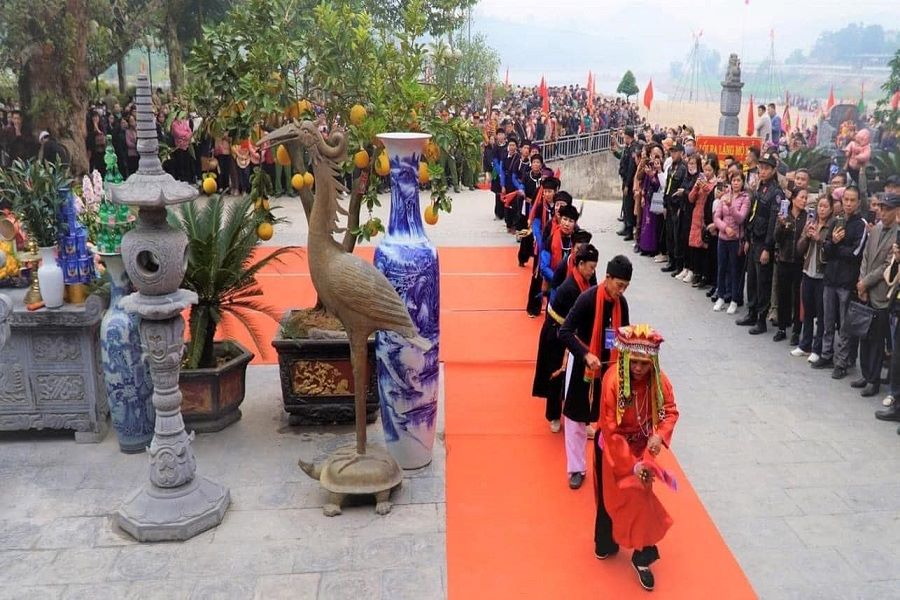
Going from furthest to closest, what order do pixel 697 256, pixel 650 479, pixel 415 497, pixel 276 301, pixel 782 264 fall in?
pixel 697 256, pixel 276 301, pixel 782 264, pixel 415 497, pixel 650 479

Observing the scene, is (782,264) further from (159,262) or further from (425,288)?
(159,262)

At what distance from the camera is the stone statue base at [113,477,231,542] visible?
15.2 ft

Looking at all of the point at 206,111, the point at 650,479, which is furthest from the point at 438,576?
the point at 206,111

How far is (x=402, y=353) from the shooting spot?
17.2 ft

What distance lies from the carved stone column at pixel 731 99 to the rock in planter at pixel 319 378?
16844 mm

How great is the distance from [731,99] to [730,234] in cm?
1314

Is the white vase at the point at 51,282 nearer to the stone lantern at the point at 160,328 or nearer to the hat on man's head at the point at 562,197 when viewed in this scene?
the stone lantern at the point at 160,328

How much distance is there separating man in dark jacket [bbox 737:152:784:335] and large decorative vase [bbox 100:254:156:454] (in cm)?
577

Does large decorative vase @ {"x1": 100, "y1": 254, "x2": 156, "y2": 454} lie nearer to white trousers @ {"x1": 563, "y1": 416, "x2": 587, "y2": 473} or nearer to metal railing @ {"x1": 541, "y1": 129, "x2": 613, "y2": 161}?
white trousers @ {"x1": 563, "y1": 416, "x2": 587, "y2": 473}

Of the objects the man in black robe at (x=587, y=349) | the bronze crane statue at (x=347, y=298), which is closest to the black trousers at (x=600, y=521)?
the man in black robe at (x=587, y=349)

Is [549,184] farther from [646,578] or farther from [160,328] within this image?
[646,578]

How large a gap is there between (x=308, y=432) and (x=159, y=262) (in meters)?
1.95

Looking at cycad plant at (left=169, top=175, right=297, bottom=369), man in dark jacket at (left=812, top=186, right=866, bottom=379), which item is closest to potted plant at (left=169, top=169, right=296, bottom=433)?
cycad plant at (left=169, top=175, right=297, bottom=369)

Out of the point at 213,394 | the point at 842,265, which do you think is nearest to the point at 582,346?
the point at 213,394
